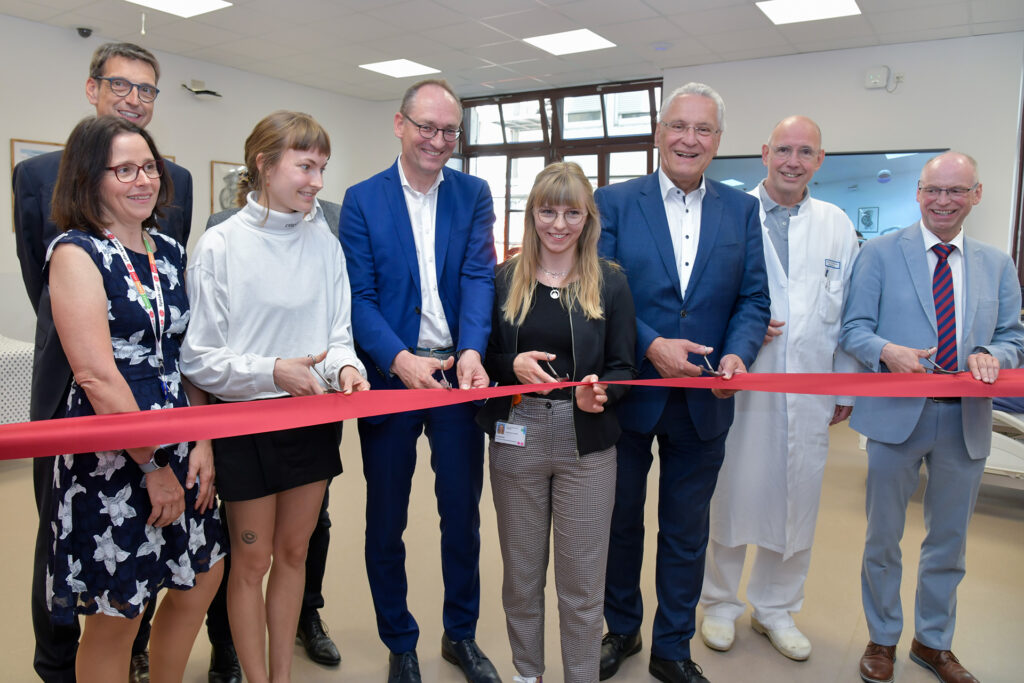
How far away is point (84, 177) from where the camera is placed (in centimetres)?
176

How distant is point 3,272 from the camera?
25.4ft

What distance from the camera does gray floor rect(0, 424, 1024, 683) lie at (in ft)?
8.92

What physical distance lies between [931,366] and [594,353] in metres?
1.27

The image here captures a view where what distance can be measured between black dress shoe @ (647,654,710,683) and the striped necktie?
139 cm

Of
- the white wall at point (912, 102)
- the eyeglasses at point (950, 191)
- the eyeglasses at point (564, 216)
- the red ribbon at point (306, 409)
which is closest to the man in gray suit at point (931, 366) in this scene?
the eyeglasses at point (950, 191)

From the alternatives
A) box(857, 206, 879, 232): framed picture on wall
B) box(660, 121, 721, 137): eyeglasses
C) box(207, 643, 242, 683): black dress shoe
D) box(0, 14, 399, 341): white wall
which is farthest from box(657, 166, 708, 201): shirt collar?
box(0, 14, 399, 341): white wall

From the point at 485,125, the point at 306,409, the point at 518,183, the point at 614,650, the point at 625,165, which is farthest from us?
the point at 485,125

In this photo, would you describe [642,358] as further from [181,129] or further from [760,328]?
[181,129]

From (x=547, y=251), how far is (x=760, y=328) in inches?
34.0

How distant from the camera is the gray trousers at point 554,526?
7.15 feet

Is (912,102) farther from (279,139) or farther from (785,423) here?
(279,139)

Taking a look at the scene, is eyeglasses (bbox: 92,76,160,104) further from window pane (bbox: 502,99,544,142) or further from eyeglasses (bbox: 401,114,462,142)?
window pane (bbox: 502,99,544,142)

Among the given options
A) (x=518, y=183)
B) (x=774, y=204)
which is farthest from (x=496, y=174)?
(x=774, y=204)

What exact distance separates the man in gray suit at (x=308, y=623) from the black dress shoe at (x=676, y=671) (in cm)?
118
